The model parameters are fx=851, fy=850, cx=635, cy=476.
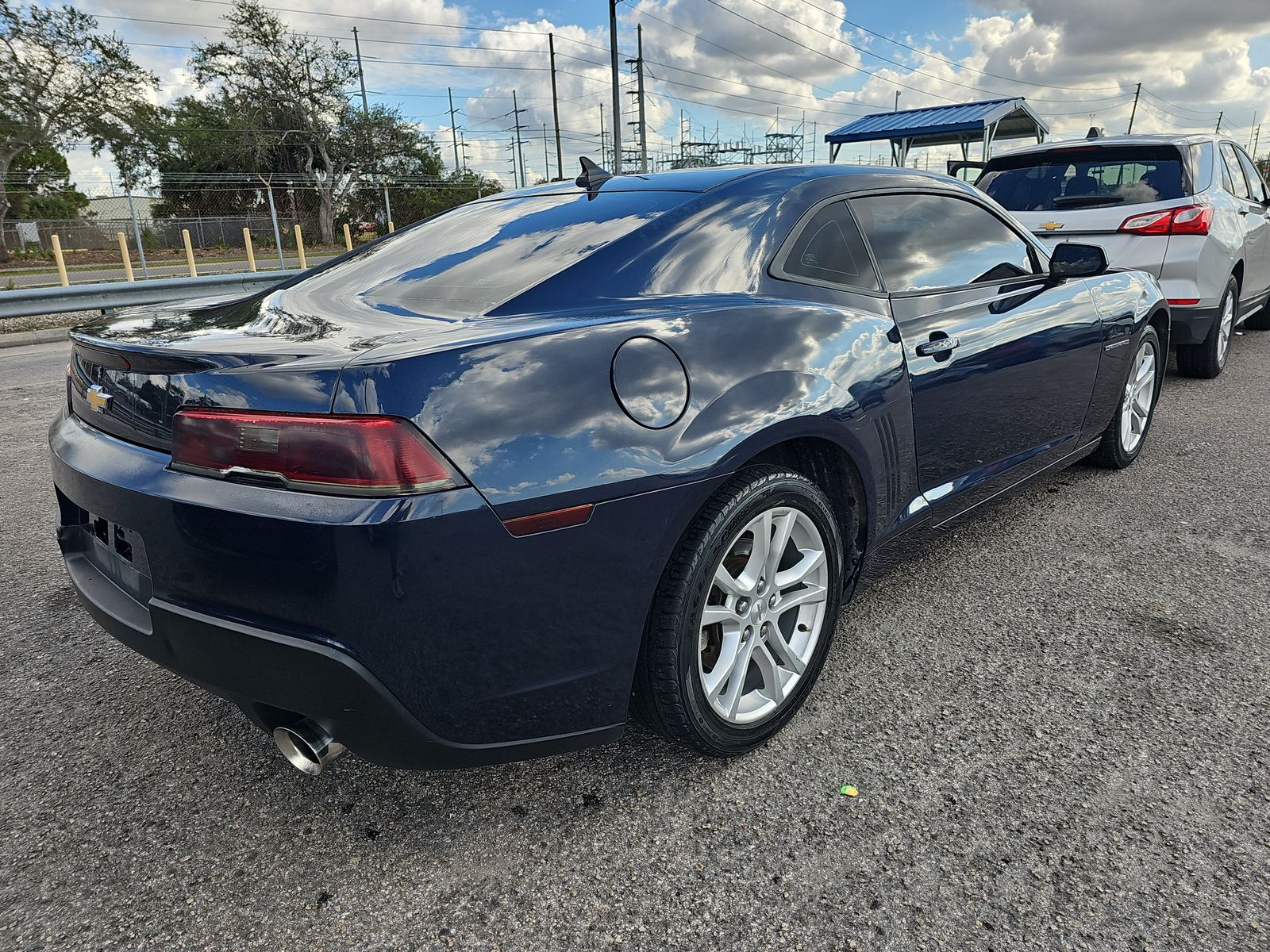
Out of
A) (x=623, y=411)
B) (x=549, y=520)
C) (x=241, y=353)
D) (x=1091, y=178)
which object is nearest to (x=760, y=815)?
(x=549, y=520)

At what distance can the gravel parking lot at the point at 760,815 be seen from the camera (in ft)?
5.41

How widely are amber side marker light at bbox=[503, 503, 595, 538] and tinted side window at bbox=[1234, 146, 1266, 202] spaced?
24.5 ft

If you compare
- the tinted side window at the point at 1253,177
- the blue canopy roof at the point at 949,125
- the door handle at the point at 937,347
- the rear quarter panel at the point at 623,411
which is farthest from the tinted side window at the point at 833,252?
the blue canopy roof at the point at 949,125

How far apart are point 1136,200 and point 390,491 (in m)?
5.90

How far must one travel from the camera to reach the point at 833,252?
8.20 ft

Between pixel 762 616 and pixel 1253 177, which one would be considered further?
pixel 1253 177

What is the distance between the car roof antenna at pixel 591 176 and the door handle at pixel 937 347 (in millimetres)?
1142

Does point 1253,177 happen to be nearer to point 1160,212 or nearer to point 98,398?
point 1160,212

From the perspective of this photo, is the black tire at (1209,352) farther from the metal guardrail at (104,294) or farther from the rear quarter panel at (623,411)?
the metal guardrail at (104,294)

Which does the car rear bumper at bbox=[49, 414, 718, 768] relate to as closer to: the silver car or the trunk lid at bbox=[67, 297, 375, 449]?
the trunk lid at bbox=[67, 297, 375, 449]

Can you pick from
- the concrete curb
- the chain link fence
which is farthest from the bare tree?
the concrete curb

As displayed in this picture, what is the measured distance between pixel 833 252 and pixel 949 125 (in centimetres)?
2260

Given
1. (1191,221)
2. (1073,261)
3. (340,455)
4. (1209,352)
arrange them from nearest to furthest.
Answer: (340,455) < (1073,261) < (1191,221) < (1209,352)

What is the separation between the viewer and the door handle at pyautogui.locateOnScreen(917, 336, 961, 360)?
8.45 feet
